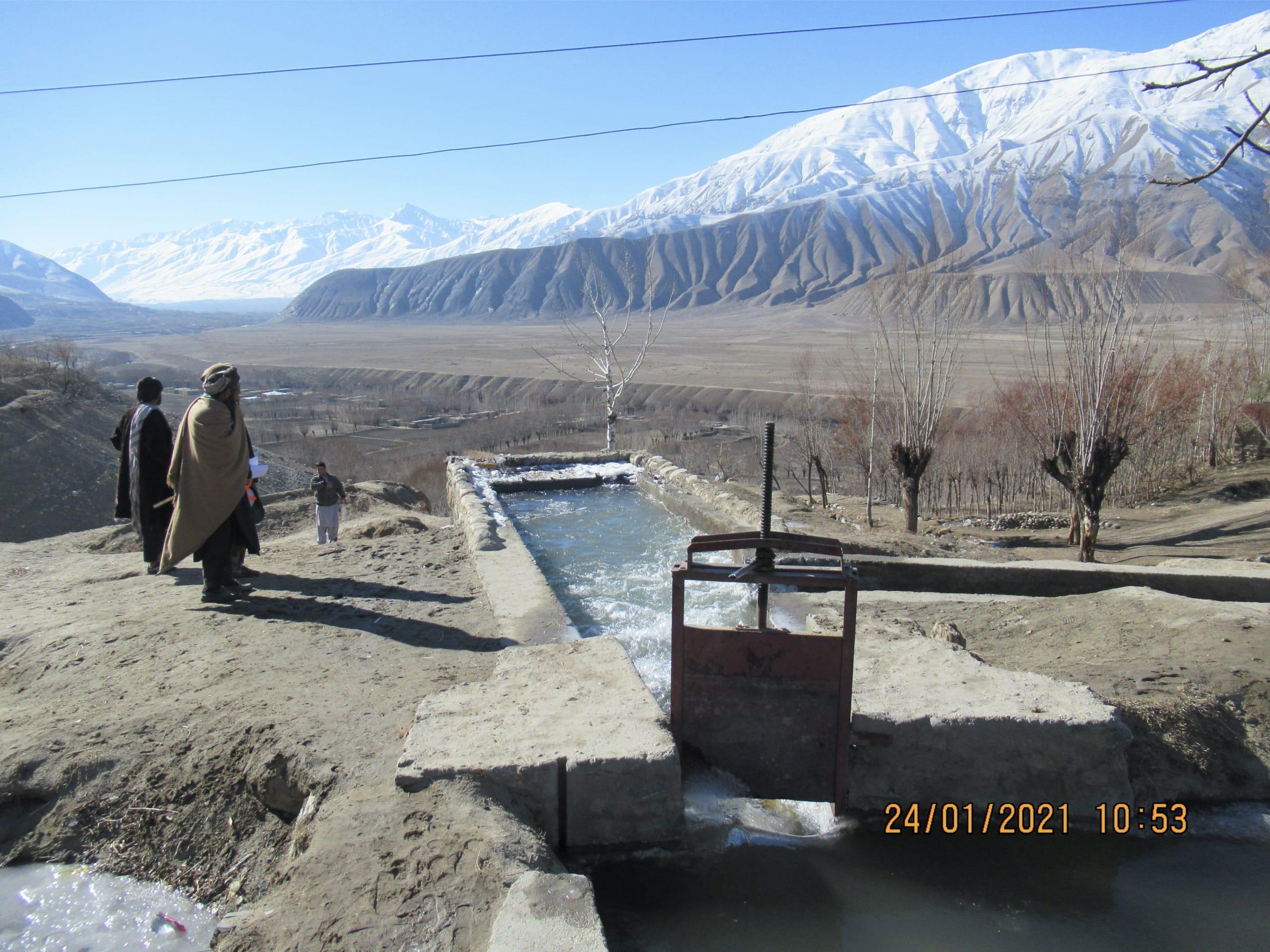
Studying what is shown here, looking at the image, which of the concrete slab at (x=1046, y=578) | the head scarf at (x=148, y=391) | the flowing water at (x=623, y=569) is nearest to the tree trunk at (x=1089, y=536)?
the concrete slab at (x=1046, y=578)

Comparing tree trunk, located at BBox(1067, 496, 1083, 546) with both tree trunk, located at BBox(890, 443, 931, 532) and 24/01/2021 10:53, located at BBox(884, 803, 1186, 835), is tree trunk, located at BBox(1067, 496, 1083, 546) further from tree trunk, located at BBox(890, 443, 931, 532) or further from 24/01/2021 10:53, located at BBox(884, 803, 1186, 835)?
24/01/2021 10:53, located at BBox(884, 803, 1186, 835)

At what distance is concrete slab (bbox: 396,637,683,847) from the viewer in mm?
3346

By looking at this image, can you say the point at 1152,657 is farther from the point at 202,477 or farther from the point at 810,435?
the point at 810,435

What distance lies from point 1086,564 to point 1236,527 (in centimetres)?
657

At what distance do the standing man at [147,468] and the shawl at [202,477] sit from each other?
652 millimetres

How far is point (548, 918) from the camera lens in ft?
8.56

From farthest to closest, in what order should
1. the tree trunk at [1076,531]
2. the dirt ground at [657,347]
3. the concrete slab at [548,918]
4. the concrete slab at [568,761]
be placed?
1. the dirt ground at [657,347]
2. the tree trunk at [1076,531]
3. the concrete slab at [568,761]
4. the concrete slab at [548,918]

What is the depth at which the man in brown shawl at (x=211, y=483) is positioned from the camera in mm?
5613

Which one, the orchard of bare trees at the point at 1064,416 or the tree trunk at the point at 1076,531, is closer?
the orchard of bare trees at the point at 1064,416

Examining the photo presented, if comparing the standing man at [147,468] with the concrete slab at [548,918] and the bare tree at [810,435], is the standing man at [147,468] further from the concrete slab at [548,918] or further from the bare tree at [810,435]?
the bare tree at [810,435]

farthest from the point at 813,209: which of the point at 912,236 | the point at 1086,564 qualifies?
the point at 1086,564

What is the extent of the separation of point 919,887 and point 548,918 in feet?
5.45

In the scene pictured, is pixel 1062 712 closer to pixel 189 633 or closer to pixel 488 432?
pixel 189 633

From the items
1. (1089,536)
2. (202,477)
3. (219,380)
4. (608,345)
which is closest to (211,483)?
(202,477)
